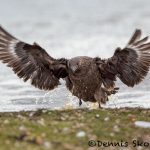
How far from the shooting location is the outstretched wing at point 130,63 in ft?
60.4

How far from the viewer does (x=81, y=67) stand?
1869 cm

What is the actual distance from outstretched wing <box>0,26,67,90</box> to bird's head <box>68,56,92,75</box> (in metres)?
0.33

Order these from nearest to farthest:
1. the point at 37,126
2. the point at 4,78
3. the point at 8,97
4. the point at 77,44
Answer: the point at 37,126 < the point at 8,97 < the point at 4,78 < the point at 77,44

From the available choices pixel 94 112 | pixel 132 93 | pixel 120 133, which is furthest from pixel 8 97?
pixel 120 133

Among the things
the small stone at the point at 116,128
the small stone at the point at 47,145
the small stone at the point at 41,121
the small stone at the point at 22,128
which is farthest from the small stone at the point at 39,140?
the small stone at the point at 116,128

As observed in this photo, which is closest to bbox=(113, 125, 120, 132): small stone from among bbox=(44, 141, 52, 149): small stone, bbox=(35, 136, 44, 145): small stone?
bbox=(35, 136, 44, 145): small stone

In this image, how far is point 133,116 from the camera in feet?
55.6

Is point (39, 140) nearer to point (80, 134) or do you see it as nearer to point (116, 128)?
point (80, 134)

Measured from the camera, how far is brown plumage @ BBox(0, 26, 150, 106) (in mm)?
18703

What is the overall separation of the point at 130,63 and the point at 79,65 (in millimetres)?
1273

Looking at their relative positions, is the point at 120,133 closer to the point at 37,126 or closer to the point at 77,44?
the point at 37,126

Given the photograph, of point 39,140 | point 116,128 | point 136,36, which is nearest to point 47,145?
point 39,140

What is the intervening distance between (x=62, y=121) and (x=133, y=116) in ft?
6.32

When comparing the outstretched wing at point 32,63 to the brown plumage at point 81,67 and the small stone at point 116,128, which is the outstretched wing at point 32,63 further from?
the small stone at point 116,128
